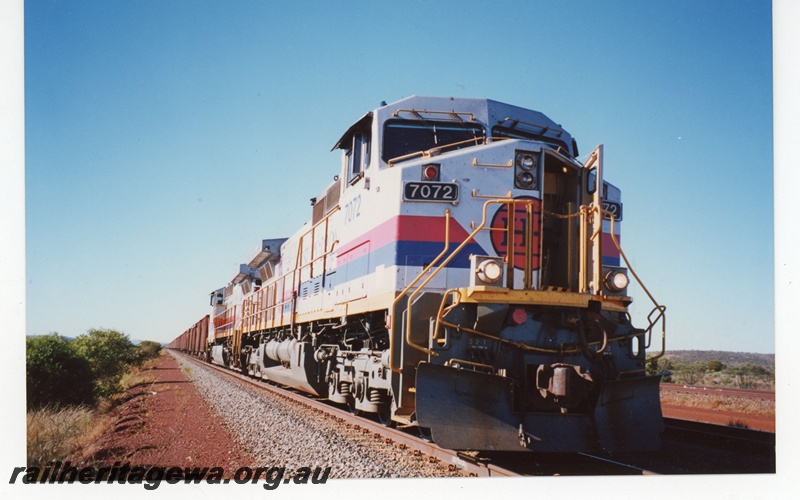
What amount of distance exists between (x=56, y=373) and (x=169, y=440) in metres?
3.73

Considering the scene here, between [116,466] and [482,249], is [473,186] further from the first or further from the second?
[116,466]

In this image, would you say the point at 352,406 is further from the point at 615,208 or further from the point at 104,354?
the point at 104,354

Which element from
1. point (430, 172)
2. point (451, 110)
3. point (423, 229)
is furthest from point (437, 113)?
point (423, 229)

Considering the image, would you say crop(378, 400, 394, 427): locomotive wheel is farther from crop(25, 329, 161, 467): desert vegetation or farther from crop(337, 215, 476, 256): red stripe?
crop(25, 329, 161, 467): desert vegetation

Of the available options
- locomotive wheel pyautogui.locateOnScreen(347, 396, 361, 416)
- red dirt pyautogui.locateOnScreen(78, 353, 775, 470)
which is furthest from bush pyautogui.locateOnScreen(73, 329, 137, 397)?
locomotive wheel pyautogui.locateOnScreen(347, 396, 361, 416)

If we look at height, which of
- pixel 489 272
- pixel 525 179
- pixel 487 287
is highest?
pixel 525 179

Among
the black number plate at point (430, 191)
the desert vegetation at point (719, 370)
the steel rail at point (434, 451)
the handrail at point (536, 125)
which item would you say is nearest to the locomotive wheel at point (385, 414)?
the steel rail at point (434, 451)

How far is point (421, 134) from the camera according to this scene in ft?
20.5

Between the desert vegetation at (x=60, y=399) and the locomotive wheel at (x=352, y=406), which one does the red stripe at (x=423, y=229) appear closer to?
the locomotive wheel at (x=352, y=406)

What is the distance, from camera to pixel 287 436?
635cm

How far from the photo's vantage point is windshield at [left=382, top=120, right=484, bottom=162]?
6.19m
